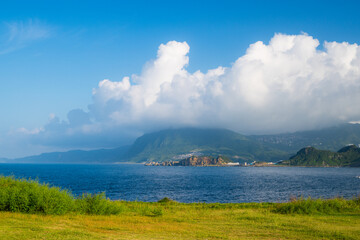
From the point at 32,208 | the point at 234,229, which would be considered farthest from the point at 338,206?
the point at 32,208

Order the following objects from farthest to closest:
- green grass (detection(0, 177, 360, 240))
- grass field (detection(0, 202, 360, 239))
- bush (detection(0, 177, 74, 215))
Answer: bush (detection(0, 177, 74, 215)), green grass (detection(0, 177, 360, 240)), grass field (detection(0, 202, 360, 239))

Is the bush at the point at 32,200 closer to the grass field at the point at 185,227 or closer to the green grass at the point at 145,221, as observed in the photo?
the green grass at the point at 145,221

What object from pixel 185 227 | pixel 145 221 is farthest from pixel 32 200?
pixel 185 227

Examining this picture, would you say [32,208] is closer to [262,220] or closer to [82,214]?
[82,214]

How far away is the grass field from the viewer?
792 inches

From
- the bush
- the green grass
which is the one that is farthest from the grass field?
the bush

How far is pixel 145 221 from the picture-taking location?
Result: 2758 centimetres

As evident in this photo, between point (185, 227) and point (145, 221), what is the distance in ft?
15.7

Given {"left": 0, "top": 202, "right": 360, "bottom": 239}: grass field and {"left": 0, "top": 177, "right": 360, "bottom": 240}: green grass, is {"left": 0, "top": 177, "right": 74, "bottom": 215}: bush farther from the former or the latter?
{"left": 0, "top": 202, "right": 360, "bottom": 239}: grass field

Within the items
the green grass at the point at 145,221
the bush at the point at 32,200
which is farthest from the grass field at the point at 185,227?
the bush at the point at 32,200

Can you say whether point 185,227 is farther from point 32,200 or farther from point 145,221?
point 32,200

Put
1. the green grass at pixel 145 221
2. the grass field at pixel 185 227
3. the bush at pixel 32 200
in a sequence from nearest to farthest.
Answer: the grass field at pixel 185 227 → the green grass at pixel 145 221 → the bush at pixel 32 200

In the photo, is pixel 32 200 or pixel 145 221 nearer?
pixel 32 200

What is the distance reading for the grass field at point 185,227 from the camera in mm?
20109
